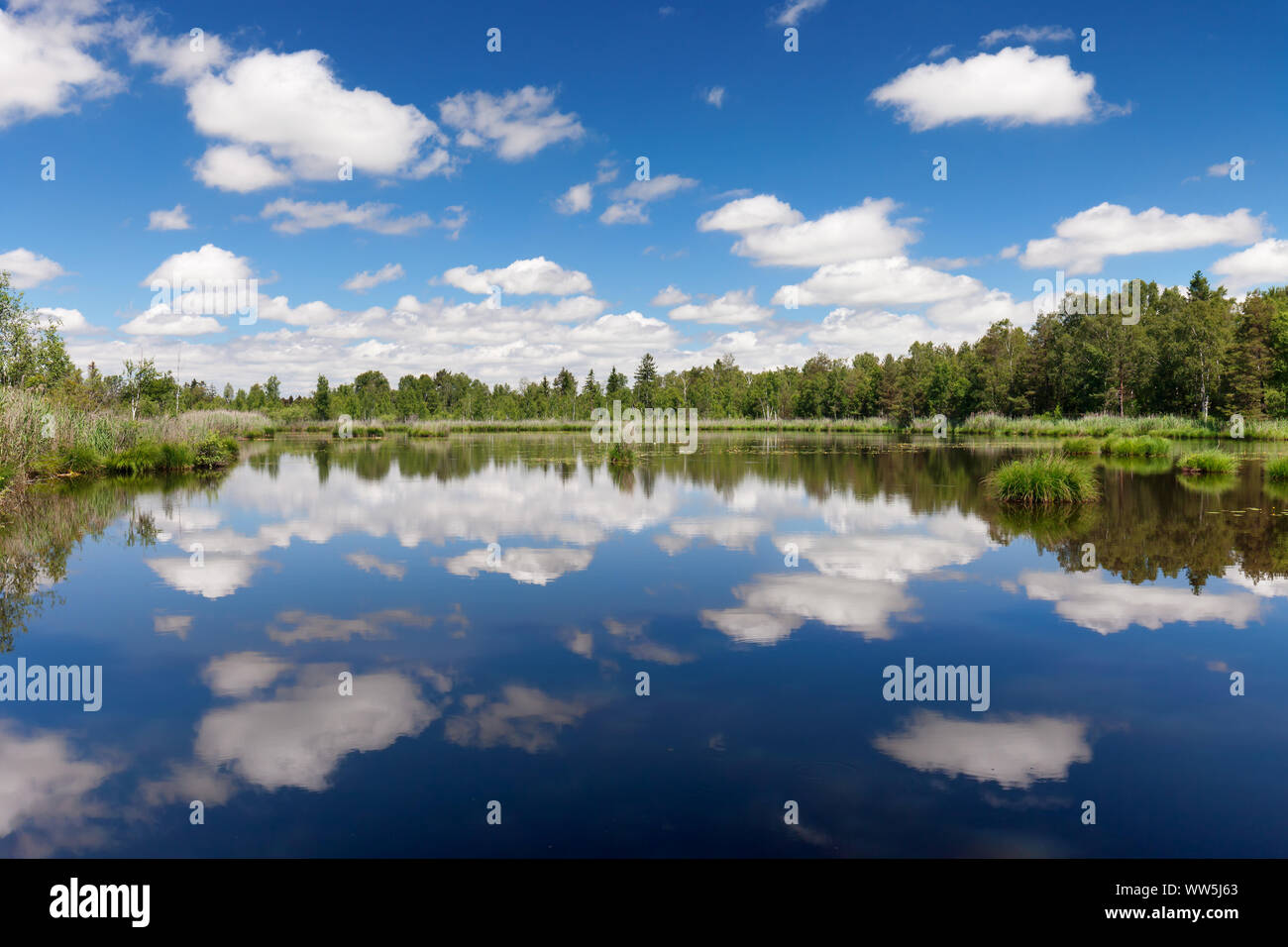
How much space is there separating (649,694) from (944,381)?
7252cm

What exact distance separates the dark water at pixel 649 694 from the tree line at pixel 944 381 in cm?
2739

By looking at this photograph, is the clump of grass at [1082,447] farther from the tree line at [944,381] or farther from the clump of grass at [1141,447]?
Result: the tree line at [944,381]

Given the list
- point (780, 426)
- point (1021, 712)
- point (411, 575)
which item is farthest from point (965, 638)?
point (780, 426)

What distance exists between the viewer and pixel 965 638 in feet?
22.5

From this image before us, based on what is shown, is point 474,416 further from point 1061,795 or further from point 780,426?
point 1061,795

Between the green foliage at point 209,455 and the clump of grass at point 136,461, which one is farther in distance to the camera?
the green foliage at point 209,455

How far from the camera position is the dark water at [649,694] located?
3879 millimetres

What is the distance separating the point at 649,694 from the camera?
18.2 ft

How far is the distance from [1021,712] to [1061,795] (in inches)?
47.9

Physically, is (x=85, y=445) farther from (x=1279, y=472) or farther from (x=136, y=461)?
(x=1279, y=472)

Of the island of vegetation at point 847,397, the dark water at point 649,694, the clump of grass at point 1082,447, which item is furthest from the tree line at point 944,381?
the dark water at point 649,694

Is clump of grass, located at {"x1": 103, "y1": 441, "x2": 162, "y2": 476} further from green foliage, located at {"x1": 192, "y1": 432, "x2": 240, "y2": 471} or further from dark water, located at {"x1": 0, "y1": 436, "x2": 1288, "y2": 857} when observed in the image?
dark water, located at {"x1": 0, "y1": 436, "x2": 1288, "y2": 857}

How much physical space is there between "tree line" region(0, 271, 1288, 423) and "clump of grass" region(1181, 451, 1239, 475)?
93.4 ft
